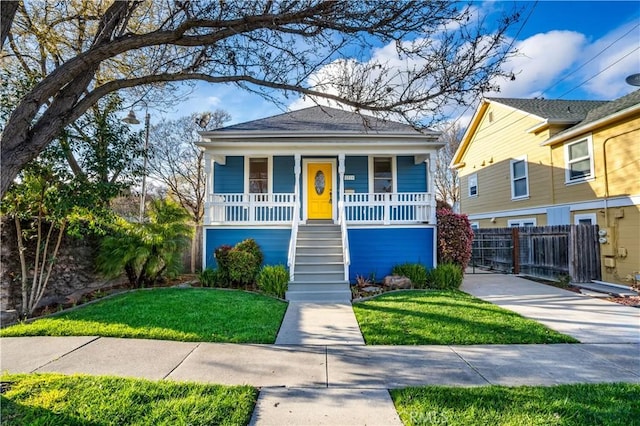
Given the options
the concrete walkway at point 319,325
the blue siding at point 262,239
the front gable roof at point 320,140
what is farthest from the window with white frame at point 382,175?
the concrete walkway at point 319,325

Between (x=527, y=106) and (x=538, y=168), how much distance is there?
120 inches

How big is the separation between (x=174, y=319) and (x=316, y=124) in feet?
26.3

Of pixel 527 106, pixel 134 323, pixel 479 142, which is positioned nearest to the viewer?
pixel 134 323

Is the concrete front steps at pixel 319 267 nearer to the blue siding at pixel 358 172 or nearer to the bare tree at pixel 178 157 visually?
the blue siding at pixel 358 172

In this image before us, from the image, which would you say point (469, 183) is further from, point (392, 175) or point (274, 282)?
point (274, 282)

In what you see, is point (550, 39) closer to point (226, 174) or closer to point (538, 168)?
point (538, 168)

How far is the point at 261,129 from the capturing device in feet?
34.3

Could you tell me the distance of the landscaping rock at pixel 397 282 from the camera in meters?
7.91

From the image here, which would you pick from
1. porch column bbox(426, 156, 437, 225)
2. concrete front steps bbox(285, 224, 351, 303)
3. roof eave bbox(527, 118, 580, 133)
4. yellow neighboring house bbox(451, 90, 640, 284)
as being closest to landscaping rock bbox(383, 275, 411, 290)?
concrete front steps bbox(285, 224, 351, 303)

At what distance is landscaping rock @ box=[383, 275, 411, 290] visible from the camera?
7.91 metres

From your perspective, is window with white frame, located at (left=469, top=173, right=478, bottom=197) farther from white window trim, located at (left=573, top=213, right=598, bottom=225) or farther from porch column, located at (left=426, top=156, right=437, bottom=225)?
porch column, located at (left=426, top=156, right=437, bottom=225)

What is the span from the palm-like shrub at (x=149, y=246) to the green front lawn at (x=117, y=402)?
4.41 metres

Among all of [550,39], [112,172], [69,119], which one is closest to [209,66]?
[69,119]

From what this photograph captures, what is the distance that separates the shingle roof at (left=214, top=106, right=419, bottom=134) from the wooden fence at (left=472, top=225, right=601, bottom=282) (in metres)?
5.25
